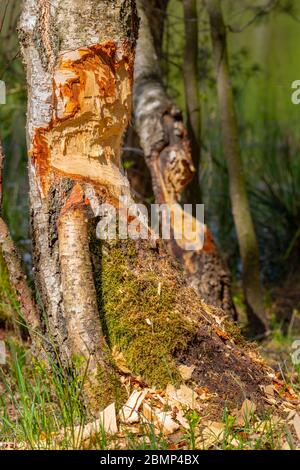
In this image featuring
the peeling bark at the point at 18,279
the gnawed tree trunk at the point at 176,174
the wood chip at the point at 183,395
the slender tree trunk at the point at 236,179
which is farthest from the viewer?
the slender tree trunk at the point at 236,179

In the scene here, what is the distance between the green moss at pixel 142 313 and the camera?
2.81 meters

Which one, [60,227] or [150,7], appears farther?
[150,7]

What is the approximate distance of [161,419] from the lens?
2.61 m

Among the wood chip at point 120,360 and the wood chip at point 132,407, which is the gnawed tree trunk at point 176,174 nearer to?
the wood chip at point 120,360

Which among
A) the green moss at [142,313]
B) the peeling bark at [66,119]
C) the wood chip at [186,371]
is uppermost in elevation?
the peeling bark at [66,119]

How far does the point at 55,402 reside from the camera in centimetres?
298

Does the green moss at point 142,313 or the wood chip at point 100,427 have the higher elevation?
the green moss at point 142,313

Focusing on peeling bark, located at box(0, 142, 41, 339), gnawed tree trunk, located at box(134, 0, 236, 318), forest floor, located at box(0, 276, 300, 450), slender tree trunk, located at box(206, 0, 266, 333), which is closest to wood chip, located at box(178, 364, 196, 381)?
forest floor, located at box(0, 276, 300, 450)

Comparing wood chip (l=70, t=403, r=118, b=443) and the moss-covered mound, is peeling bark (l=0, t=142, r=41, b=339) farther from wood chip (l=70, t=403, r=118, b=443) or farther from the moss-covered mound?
wood chip (l=70, t=403, r=118, b=443)

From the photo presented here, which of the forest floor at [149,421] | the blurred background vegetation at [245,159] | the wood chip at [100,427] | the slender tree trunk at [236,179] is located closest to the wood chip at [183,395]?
the forest floor at [149,421]

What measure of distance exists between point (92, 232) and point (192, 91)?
2727 millimetres

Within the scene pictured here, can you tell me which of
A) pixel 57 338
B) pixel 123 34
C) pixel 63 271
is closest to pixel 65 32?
pixel 123 34

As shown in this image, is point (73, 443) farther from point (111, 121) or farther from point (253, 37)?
point (253, 37)

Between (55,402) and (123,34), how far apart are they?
1441 mm
